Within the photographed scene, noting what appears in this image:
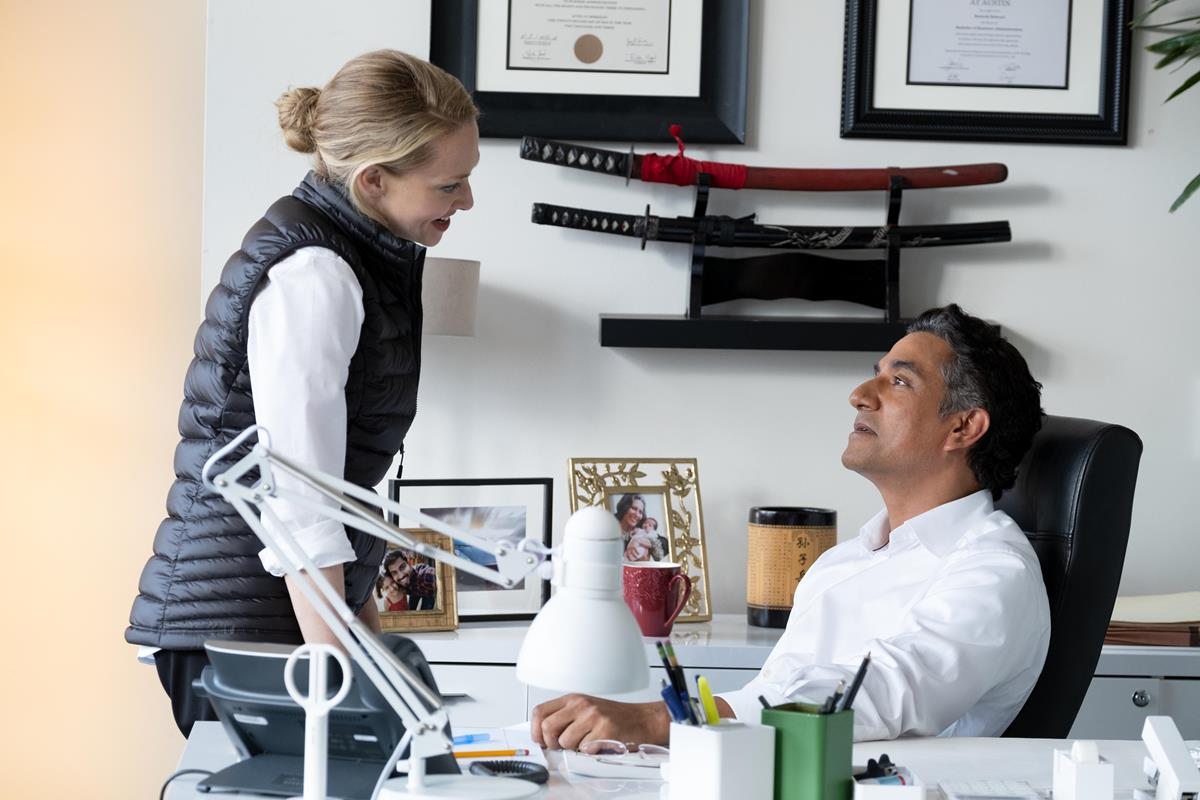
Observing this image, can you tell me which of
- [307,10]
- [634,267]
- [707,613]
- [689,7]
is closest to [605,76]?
[689,7]

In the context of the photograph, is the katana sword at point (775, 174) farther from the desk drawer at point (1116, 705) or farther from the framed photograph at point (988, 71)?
the desk drawer at point (1116, 705)

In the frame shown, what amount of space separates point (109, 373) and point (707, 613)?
1.36 m

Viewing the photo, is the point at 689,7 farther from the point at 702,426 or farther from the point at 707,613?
the point at 707,613

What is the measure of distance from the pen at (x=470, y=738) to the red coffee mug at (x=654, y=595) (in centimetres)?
96

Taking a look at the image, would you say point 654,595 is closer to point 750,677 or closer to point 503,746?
point 750,677

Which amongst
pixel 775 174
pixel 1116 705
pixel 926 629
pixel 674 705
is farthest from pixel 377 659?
pixel 775 174

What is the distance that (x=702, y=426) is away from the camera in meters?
2.80

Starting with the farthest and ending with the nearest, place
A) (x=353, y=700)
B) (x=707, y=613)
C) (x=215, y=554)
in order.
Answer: (x=707, y=613) < (x=215, y=554) < (x=353, y=700)

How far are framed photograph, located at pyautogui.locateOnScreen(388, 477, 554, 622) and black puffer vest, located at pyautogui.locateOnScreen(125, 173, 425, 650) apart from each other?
0.86 metres

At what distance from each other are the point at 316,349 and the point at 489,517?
3.63 feet

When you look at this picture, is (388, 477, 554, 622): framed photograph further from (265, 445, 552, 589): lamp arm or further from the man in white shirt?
(265, 445, 552, 589): lamp arm

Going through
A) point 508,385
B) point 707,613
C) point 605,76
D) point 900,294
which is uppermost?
point 605,76

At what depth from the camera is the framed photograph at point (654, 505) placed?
2.61 m

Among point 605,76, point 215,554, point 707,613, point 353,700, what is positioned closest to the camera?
point 353,700
